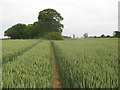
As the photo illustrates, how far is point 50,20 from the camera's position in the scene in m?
50.2

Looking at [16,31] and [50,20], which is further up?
[50,20]

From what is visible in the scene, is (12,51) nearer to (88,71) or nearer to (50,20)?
(88,71)

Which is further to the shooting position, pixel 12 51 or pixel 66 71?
pixel 12 51

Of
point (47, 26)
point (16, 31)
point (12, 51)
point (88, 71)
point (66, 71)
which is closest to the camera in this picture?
point (88, 71)

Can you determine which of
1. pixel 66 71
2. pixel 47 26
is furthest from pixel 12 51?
pixel 47 26

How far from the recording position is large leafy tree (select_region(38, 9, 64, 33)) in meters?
49.6

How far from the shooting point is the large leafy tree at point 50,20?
49.6 meters

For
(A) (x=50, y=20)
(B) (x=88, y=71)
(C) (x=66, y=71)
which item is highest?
(A) (x=50, y=20)

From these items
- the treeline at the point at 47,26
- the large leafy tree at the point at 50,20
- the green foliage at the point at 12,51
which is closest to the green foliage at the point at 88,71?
the green foliage at the point at 12,51

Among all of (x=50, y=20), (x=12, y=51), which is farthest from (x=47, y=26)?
(x=12, y=51)

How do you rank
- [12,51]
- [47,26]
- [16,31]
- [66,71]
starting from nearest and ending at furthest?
[66,71] → [12,51] → [47,26] → [16,31]

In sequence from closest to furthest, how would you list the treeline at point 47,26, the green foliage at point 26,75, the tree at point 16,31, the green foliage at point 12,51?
the green foliage at point 26,75 < the green foliage at point 12,51 < the treeline at point 47,26 < the tree at point 16,31

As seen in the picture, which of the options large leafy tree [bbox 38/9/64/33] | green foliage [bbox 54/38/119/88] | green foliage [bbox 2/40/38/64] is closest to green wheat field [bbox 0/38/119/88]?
green foliage [bbox 54/38/119/88]

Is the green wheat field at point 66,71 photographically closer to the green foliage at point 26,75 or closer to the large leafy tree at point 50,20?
the green foliage at point 26,75
